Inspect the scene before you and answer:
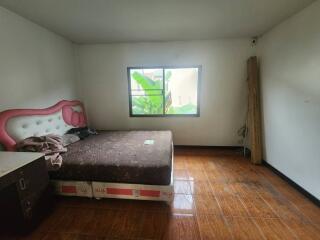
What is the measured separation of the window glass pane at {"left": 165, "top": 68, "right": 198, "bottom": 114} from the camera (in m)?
3.54

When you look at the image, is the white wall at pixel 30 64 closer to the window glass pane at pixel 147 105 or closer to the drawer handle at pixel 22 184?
the drawer handle at pixel 22 184

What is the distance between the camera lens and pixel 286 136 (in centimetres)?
246

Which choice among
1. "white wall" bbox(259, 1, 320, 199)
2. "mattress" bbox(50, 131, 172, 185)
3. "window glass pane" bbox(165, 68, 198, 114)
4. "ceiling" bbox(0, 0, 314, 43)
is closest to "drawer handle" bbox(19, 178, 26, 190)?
"mattress" bbox(50, 131, 172, 185)

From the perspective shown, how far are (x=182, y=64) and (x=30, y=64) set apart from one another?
259cm

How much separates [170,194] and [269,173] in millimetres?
1873

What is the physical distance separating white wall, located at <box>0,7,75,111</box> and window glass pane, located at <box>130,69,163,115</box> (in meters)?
1.34

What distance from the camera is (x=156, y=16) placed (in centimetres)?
231

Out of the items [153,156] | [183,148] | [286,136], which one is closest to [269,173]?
[286,136]

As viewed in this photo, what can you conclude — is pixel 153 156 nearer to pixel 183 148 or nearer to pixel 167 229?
pixel 167 229

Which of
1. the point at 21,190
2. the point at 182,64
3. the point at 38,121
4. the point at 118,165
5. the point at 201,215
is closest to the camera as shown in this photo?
the point at 21,190

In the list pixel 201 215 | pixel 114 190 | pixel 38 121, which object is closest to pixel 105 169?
pixel 114 190

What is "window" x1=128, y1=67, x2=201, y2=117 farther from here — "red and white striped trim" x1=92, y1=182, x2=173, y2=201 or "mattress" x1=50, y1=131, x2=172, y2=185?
"red and white striped trim" x1=92, y1=182, x2=173, y2=201

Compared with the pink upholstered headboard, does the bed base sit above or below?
below

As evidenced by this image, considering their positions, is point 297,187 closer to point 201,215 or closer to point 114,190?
point 201,215
